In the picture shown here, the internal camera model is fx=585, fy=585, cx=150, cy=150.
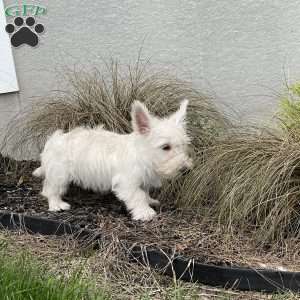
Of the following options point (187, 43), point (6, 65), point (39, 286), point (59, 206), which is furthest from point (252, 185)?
point (6, 65)

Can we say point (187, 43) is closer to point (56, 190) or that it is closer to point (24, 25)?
point (24, 25)

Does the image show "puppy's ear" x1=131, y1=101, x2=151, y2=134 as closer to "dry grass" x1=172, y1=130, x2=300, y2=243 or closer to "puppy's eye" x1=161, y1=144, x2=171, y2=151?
"puppy's eye" x1=161, y1=144, x2=171, y2=151

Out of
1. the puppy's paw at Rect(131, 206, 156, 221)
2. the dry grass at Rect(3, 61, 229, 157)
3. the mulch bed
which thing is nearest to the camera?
the mulch bed

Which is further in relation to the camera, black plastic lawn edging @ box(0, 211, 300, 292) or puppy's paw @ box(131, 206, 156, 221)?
puppy's paw @ box(131, 206, 156, 221)

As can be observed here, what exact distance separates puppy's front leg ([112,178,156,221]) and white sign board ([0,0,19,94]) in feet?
8.35

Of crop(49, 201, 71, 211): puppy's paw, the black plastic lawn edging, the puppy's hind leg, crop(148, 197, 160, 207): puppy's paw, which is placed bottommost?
the black plastic lawn edging

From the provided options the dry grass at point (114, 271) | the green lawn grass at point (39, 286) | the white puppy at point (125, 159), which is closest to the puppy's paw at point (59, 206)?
the white puppy at point (125, 159)

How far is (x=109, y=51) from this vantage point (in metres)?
6.21

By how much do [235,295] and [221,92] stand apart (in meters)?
3.07

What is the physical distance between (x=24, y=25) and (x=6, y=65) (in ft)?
1.53

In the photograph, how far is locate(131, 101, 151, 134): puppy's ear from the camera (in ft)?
13.3

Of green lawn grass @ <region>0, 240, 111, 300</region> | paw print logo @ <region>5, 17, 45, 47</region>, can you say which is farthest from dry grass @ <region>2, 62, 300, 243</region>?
green lawn grass @ <region>0, 240, 111, 300</region>

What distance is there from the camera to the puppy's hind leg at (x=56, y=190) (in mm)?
4508

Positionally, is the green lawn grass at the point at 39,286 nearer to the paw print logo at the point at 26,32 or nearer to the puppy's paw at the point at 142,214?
the puppy's paw at the point at 142,214
